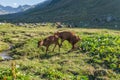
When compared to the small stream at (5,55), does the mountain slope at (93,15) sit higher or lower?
higher

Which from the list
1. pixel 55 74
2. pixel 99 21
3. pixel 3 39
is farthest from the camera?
pixel 99 21

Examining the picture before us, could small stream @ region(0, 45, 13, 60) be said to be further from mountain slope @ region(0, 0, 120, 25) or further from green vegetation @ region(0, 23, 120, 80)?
mountain slope @ region(0, 0, 120, 25)

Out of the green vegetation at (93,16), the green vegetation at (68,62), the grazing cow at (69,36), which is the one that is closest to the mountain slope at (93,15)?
the green vegetation at (93,16)

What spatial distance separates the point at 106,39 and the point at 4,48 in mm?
10424

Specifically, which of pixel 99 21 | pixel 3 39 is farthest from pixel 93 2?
pixel 3 39

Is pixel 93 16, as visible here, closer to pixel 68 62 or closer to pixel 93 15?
pixel 93 15

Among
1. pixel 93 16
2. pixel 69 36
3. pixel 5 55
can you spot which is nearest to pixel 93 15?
pixel 93 16

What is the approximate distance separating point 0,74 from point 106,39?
14.7 m

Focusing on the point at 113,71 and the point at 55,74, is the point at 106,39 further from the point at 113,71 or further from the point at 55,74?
the point at 55,74

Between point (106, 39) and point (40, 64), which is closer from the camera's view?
point (40, 64)

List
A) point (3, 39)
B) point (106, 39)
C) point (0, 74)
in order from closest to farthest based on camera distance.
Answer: point (0, 74)
point (106, 39)
point (3, 39)

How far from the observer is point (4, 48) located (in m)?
36.5

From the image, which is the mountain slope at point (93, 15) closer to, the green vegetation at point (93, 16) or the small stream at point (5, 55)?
the green vegetation at point (93, 16)

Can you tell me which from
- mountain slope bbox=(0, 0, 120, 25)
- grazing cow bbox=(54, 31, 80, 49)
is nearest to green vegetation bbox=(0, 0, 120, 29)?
mountain slope bbox=(0, 0, 120, 25)
